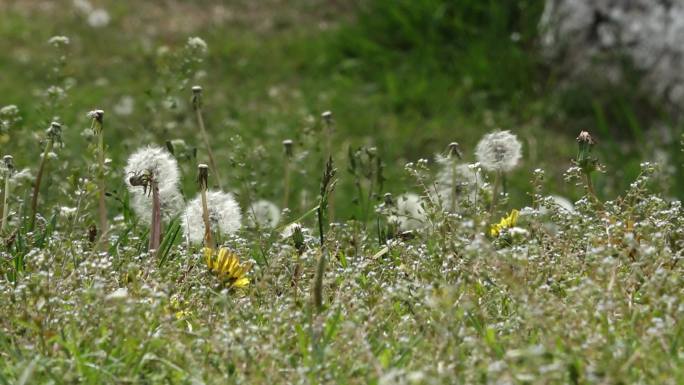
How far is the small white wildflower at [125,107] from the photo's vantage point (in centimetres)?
805

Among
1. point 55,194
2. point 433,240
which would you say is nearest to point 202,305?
point 433,240

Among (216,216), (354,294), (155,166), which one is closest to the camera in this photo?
(354,294)

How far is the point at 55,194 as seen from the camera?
14.9 feet

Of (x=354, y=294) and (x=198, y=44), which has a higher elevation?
(x=198, y=44)

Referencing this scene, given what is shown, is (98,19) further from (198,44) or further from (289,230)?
(289,230)

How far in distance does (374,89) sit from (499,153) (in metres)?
4.78

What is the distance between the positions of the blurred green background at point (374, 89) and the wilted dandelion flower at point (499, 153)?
2831 mm

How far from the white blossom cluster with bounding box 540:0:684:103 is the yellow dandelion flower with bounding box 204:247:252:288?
5.07 meters

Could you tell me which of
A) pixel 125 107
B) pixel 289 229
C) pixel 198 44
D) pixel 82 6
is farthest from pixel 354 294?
pixel 82 6

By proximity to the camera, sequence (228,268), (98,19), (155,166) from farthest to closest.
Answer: (98,19) → (155,166) → (228,268)

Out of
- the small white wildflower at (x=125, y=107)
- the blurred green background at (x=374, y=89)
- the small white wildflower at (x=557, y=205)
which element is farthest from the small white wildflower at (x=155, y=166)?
the small white wildflower at (x=125, y=107)

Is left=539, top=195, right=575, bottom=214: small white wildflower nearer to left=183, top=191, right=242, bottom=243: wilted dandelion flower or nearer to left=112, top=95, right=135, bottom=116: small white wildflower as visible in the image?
left=183, top=191, right=242, bottom=243: wilted dandelion flower

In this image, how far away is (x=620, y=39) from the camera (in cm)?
791

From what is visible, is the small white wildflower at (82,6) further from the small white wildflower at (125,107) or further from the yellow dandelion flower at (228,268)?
the yellow dandelion flower at (228,268)
